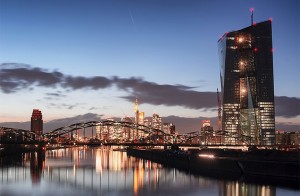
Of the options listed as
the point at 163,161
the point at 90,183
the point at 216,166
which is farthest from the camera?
the point at 163,161

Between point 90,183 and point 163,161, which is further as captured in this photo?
point 163,161

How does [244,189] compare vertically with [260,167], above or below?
below

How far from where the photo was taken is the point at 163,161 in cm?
12212

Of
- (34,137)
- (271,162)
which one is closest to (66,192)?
(271,162)

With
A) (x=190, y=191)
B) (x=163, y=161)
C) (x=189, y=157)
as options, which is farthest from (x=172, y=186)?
(x=163, y=161)

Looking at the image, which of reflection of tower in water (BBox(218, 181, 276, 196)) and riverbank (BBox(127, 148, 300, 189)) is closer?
reflection of tower in water (BBox(218, 181, 276, 196))

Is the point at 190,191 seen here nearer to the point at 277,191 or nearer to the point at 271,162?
the point at 277,191

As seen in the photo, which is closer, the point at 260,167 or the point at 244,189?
the point at 244,189

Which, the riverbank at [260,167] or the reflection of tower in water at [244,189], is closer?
the reflection of tower in water at [244,189]

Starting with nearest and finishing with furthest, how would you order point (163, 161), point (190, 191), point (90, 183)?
point (190, 191) → point (90, 183) → point (163, 161)

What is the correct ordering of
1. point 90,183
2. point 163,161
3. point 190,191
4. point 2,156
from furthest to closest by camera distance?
point 2,156
point 163,161
point 90,183
point 190,191

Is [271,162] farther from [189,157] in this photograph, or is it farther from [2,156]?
[2,156]

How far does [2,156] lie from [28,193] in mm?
92797

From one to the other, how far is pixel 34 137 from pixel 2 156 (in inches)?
1109
